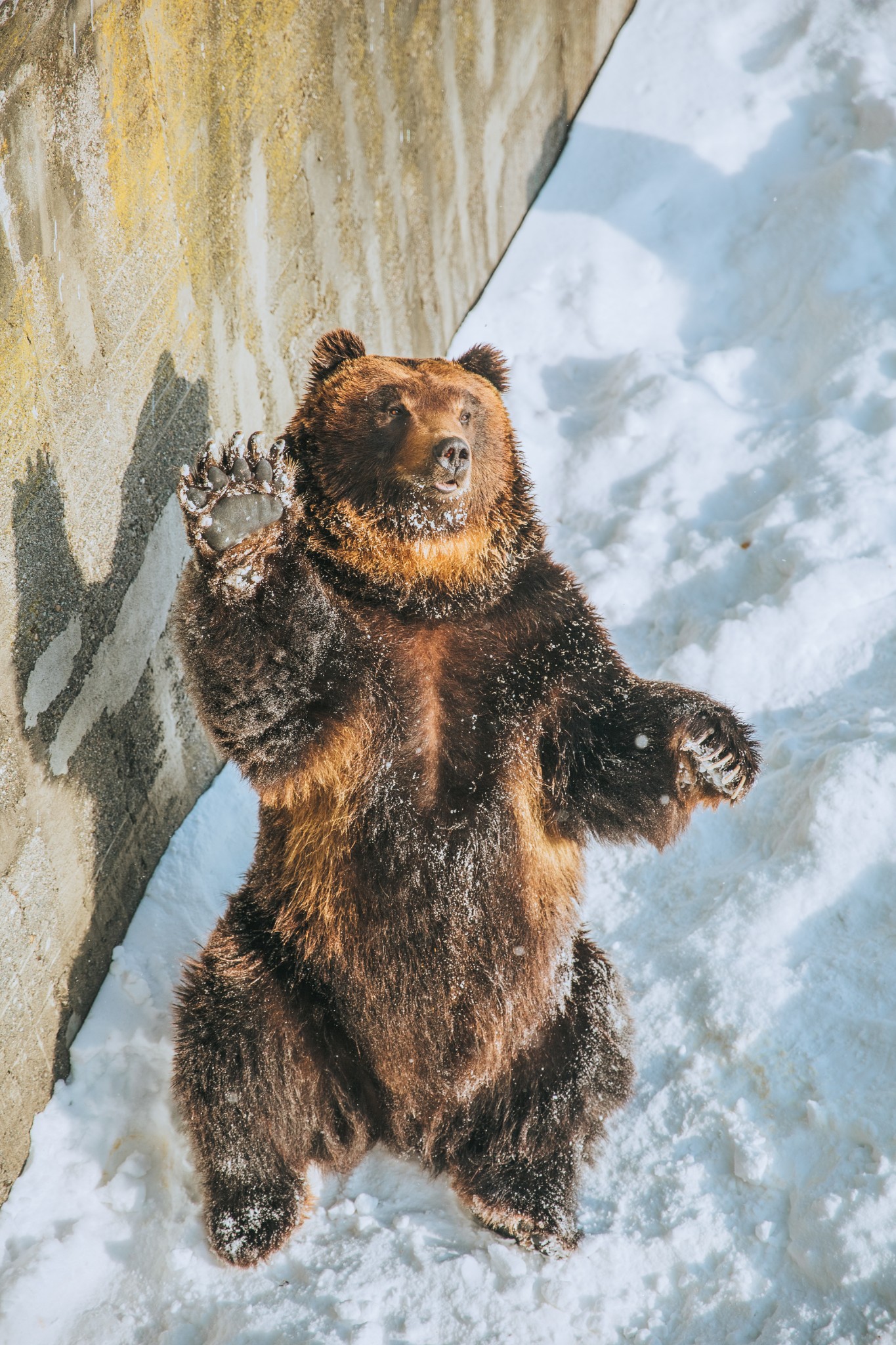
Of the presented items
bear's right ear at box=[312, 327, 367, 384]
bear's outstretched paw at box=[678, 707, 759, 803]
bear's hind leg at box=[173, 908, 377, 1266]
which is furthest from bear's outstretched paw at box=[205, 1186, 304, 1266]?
bear's right ear at box=[312, 327, 367, 384]

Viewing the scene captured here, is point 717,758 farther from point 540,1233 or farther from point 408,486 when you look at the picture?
point 540,1233

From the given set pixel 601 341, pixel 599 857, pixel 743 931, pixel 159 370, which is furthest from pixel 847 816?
pixel 601 341

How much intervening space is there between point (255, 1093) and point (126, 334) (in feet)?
7.03

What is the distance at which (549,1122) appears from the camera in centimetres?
314

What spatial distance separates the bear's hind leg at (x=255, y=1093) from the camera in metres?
2.97

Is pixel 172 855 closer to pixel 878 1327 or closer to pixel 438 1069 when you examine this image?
pixel 438 1069

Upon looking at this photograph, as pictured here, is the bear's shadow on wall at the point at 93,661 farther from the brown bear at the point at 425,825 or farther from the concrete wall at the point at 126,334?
the brown bear at the point at 425,825

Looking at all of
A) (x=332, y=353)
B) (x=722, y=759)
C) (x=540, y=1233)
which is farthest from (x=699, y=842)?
(x=332, y=353)

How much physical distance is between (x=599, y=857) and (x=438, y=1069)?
1315mm

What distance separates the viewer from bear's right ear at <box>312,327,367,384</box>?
3154 millimetres

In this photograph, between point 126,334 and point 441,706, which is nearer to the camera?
point 441,706

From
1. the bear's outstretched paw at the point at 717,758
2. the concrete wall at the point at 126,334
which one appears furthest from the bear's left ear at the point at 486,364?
the bear's outstretched paw at the point at 717,758

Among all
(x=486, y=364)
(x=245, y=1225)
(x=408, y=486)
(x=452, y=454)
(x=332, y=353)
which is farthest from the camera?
(x=486, y=364)

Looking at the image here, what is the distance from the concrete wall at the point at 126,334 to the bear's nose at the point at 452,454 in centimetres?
105
